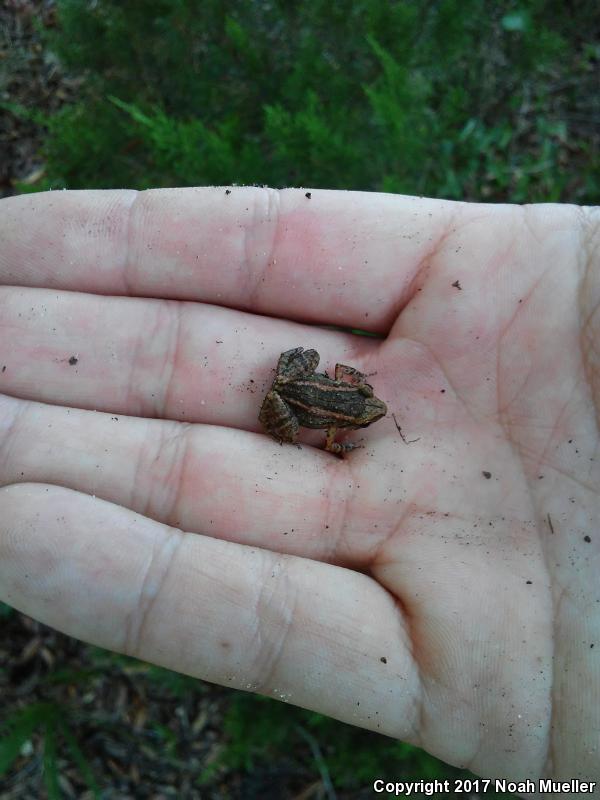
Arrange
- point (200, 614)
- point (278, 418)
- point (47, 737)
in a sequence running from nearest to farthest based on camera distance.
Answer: point (200, 614) < point (278, 418) < point (47, 737)

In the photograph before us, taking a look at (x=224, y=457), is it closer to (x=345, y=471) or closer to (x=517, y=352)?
(x=345, y=471)

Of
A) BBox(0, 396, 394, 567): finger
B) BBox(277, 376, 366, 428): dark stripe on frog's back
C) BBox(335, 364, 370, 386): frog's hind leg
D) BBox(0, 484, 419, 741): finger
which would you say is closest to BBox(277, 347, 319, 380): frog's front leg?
BBox(277, 376, 366, 428): dark stripe on frog's back

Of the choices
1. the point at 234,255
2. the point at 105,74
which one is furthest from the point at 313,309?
the point at 105,74

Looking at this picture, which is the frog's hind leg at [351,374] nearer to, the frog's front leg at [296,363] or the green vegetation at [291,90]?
the frog's front leg at [296,363]

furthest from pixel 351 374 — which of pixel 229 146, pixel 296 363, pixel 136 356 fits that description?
pixel 229 146

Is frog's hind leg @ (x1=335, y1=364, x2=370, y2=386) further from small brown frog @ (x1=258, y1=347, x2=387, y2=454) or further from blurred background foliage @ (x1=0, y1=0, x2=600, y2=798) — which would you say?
blurred background foliage @ (x1=0, y1=0, x2=600, y2=798)

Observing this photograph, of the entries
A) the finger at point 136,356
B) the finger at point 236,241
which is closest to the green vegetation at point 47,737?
the finger at point 136,356

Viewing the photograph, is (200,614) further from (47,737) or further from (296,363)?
(47,737)
